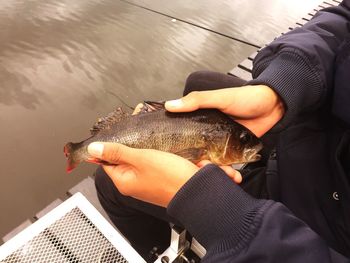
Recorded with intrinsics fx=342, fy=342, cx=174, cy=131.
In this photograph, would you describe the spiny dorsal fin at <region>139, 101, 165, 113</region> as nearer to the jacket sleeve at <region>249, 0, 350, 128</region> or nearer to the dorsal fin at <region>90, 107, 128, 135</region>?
the dorsal fin at <region>90, 107, 128, 135</region>

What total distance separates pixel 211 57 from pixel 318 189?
85.5 inches

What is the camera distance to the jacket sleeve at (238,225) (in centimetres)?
72

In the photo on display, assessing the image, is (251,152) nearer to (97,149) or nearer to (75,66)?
(97,149)

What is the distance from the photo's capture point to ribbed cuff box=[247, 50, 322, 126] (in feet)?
3.66

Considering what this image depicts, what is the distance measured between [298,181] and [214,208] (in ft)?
1.16

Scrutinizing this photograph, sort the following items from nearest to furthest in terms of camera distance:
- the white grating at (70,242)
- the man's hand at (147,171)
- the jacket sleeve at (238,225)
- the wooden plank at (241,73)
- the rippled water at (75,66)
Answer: the jacket sleeve at (238,225) < the man's hand at (147,171) < the white grating at (70,242) < the rippled water at (75,66) < the wooden plank at (241,73)

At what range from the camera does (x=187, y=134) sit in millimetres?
1212

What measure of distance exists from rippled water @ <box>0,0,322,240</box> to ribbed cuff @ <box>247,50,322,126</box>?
132 cm

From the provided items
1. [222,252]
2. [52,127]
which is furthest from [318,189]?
[52,127]

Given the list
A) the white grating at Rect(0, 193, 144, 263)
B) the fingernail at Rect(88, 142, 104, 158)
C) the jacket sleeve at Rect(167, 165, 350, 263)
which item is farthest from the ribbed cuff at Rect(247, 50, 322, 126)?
the white grating at Rect(0, 193, 144, 263)

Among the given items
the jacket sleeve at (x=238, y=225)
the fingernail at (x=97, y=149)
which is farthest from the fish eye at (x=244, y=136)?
the fingernail at (x=97, y=149)

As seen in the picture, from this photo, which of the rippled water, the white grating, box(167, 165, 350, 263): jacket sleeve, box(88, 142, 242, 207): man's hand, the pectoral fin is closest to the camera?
box(167, 165, 350, 263): jacket sleeve

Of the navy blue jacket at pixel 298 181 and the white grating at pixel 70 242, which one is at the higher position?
the navy blue jacket at pixel 298 181

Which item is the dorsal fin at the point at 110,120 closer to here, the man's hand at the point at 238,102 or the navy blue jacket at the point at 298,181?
the man's hand at the point at 238,102
